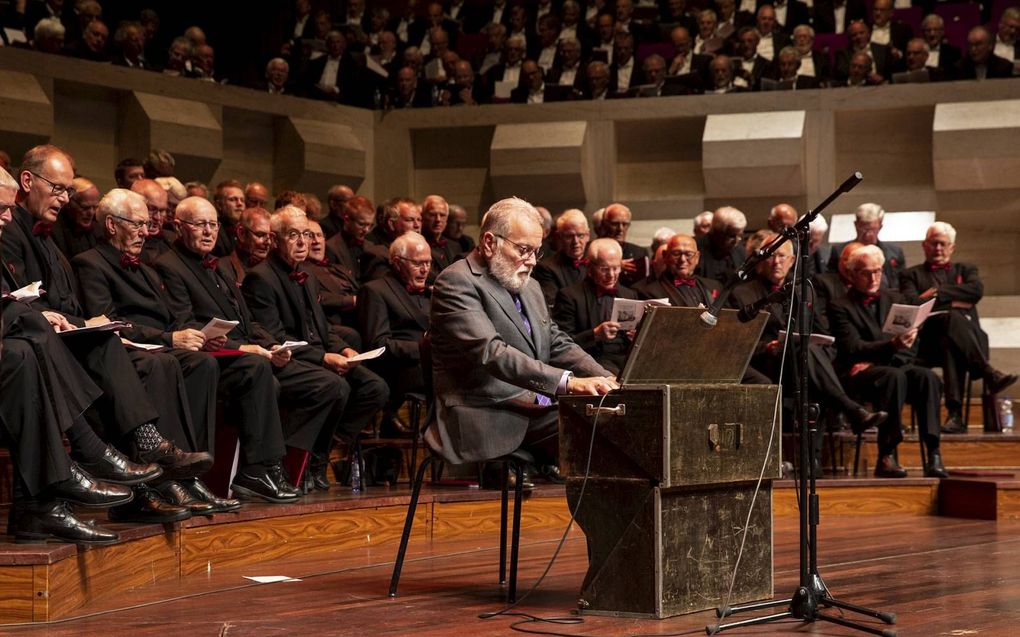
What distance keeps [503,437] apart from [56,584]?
124 centimetres

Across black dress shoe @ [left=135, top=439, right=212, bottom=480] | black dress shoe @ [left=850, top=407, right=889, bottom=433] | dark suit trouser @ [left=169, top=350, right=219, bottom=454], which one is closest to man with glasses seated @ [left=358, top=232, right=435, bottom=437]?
dark suit trouser @ [left=169, top=350, right=219, bottom=454]

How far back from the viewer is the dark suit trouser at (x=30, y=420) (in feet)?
11.2

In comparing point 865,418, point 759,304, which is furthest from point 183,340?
point 865,418

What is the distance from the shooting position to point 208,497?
4.37 metres

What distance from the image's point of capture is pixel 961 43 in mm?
10398

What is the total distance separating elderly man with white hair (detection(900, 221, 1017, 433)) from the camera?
7.39 m

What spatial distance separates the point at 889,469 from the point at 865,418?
0.34m

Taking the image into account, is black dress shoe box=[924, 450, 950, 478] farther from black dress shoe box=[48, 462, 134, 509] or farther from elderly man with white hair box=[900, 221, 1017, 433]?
black dress shoe box=[48, 462, 134, 509]

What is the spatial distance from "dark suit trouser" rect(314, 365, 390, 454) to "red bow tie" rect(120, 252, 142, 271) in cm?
111

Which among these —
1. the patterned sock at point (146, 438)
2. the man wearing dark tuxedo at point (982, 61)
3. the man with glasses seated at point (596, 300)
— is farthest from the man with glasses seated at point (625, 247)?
the patterned sock at point (146, 438)

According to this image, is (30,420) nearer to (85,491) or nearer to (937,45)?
(85,491)

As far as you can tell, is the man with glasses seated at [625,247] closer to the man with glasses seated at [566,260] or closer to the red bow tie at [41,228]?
the man with glasses seated at [566,260]

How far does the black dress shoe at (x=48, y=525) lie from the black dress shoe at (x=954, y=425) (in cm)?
512

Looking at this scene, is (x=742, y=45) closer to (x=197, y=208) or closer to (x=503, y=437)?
(x=197, y=208)
